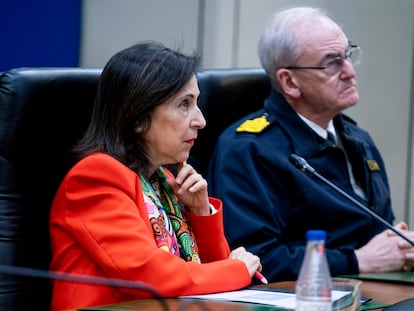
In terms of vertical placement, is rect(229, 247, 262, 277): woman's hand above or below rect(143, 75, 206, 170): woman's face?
below

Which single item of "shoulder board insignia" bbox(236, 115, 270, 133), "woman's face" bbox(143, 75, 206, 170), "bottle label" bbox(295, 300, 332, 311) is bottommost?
"bottle label" bbox(295, 300, 332, 311)

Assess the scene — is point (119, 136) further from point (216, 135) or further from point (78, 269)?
point (216, 135)

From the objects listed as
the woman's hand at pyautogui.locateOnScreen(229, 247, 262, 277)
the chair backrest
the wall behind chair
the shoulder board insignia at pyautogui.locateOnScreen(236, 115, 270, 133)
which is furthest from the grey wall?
the woman's hand at pyautogui.locateOnScreen(229, 247, 262, 277)

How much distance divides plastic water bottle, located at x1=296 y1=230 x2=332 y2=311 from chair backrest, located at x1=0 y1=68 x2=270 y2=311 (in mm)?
832

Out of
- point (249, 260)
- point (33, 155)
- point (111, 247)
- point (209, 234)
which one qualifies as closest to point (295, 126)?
point (209, 234)

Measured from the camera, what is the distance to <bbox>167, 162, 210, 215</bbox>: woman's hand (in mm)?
2346

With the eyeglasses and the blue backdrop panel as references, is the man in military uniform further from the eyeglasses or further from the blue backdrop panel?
the blue backdrop panel

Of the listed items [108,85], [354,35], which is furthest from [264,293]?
[354,35]

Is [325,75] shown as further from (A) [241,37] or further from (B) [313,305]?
(B) [313,305]

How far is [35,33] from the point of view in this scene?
328 centimetres

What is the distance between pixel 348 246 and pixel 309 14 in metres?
0.74

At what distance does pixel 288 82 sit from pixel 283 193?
0.43 metres

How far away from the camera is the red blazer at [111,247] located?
6.59 feet

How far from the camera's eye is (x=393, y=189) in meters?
4.54
